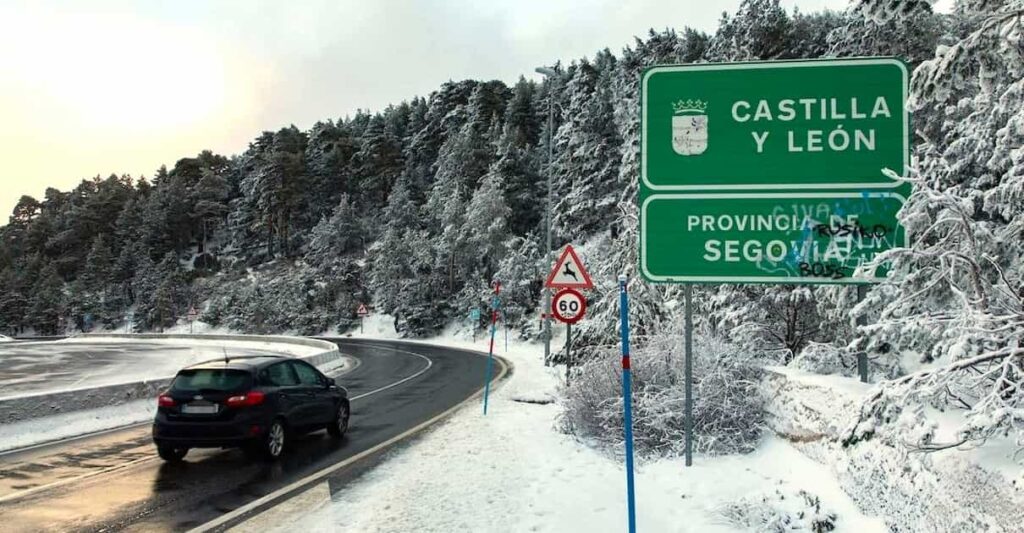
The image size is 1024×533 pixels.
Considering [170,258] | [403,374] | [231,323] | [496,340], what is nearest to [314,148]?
[170,258]

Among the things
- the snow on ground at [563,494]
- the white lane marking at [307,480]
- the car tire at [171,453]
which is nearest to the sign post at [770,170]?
the snow on ground at [563,494]

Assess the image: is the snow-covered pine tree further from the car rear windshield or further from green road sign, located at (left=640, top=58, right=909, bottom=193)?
the car rear windshield

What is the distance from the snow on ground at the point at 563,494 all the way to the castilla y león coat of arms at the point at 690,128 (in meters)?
3.47

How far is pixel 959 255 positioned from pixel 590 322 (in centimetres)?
1695

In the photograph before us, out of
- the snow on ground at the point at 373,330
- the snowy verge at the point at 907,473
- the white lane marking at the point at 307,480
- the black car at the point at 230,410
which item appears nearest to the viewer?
the snowy verge at the point at 907,473

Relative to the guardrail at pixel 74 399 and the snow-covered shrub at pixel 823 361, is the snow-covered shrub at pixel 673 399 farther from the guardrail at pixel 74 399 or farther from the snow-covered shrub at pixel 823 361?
the guardrail at pixel 74 399

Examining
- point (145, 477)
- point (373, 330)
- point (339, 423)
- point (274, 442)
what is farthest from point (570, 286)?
point (373, 330)

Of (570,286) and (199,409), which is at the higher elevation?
(570,286)

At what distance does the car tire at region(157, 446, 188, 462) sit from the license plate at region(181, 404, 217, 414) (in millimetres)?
612

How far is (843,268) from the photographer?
23.7 ft

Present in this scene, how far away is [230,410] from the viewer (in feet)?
31.0

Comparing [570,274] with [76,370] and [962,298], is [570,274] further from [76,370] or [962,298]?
[76,370]

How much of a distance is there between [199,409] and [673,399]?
663 cm

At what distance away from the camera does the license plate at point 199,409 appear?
9469 mm
